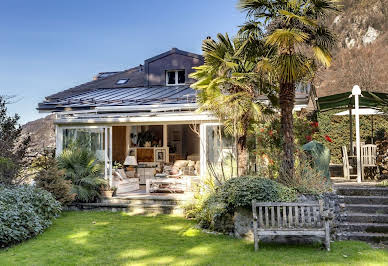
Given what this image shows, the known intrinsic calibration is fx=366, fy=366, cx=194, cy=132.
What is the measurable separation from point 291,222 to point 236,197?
1.27 meters

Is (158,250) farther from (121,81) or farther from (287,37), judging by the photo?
(121,81)

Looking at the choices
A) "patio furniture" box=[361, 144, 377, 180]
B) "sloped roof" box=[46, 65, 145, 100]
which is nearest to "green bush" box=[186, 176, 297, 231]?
"patio furniture" box=[361, 144, 377, 180]

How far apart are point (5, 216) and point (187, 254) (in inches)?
153

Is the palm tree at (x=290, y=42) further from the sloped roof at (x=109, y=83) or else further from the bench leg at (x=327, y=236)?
the sloped roof at (x=109, y=83)

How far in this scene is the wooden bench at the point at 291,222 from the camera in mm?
6895

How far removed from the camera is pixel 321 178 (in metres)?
9.08

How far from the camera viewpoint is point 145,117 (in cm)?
1220

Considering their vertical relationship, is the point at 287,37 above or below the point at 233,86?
above

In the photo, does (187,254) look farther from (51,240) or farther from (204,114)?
(204,114)

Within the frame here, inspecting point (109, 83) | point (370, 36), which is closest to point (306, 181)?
point (109, 83)

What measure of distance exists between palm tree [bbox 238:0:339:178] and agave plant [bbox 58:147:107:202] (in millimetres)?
6186

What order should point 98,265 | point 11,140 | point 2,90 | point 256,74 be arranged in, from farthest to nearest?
point 2,90, point 11,140, point 256,74, point 98,265

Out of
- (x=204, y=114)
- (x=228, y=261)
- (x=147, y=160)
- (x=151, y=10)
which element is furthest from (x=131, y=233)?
(x=151, y=10)

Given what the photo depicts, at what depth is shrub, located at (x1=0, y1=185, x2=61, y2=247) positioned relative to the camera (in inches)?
297
